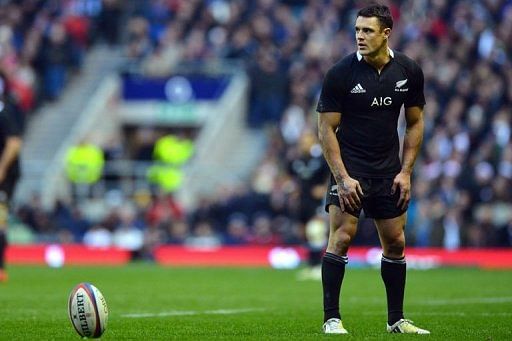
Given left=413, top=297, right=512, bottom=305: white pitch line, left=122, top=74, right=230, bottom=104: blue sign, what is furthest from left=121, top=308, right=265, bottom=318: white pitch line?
left=122, top=74, right=230, bottom=104: blue sign

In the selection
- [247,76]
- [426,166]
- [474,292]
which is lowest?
[474,292]

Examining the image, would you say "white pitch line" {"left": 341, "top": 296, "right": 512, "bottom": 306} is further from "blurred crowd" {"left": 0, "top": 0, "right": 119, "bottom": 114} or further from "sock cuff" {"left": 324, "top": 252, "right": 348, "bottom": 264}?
"blurred crowd" {"left": 0, "top": 0, "right": 119, "bottom": 114}

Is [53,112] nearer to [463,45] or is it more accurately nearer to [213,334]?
[463,45]

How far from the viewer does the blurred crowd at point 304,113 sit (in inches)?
966

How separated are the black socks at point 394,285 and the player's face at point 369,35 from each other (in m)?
1.65

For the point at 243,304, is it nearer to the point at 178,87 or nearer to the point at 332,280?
the point at 332,280

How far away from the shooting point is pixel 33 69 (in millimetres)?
32375

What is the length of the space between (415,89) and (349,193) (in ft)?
3.34

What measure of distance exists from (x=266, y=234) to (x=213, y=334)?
644 inches

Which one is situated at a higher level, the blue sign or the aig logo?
the blue sign

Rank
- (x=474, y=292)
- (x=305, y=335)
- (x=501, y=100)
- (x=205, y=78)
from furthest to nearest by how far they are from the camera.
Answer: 1. (x=205, y=78)
2. (x=501, y=100)
3. (x=474, y=292)
4. (x=305, y=335)

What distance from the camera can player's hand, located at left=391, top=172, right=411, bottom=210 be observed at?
1003 cm

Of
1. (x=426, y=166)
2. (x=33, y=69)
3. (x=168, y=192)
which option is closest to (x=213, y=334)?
(x=426, y=166)

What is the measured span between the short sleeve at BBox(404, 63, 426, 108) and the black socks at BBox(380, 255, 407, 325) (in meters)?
1.21
